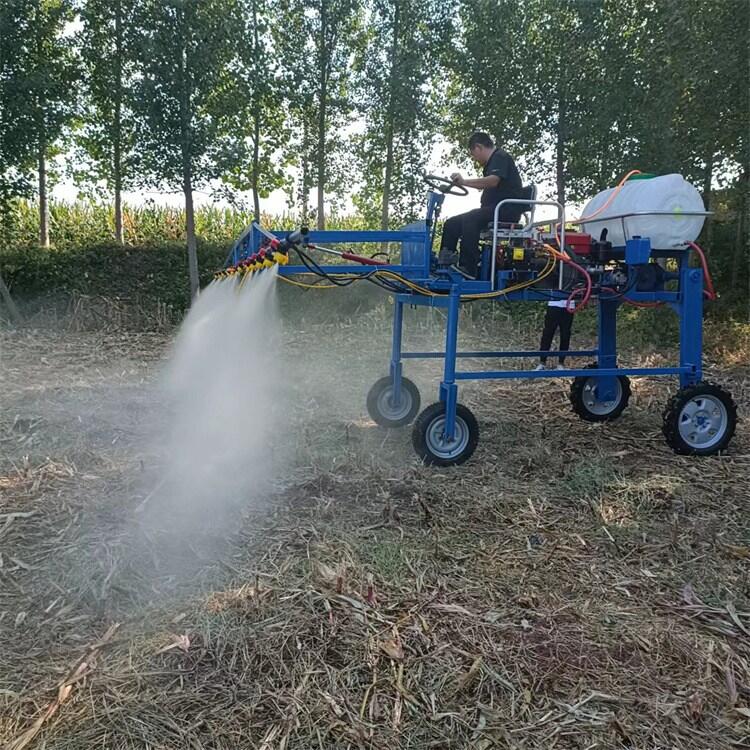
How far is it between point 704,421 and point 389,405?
258cm

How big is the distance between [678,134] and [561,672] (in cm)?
1028

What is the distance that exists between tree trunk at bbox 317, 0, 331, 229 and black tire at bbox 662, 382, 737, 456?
9565 millimetres

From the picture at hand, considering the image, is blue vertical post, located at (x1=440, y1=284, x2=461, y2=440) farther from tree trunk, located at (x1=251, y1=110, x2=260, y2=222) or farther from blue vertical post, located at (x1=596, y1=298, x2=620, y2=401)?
tree trunk, located at (x1=251, y1=110, x2=260, y2=222)

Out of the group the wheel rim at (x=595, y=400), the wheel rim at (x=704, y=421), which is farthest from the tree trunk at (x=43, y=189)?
the wheel rim at (x=704, y=421)

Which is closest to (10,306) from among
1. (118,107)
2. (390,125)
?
(118,107)

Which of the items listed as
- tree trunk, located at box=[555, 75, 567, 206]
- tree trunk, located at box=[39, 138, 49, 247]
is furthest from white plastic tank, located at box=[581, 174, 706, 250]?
tree trunk, located at box=[39, 138, 49, 247]

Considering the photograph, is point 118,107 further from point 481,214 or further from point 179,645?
point 179,645

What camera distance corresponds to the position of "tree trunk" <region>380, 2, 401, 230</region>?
1245 cm

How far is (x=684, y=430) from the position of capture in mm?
5184

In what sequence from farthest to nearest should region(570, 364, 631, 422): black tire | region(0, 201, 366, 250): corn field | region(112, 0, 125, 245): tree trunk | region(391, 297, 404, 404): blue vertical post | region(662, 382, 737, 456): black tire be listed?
1. region(0, 201, 366, 250): corn field
2. region(112, 0, 125, 245): tree trunk
3. region(570, 364, 631, 422): black tire
4. region(391, 297, 404, 404): blue vertical post
5. region(662, 382, 737, 456): black tire

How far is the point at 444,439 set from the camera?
15.8ft

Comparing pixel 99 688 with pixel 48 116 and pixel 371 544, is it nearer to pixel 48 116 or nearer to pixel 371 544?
pixel 371 544

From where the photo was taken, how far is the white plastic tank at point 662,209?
16.5 feet

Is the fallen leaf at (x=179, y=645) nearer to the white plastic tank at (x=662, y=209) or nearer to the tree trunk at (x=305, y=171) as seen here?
the white plastic tank at (x=662, y=209)
